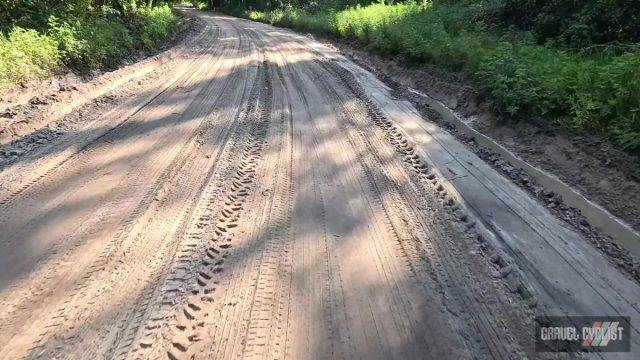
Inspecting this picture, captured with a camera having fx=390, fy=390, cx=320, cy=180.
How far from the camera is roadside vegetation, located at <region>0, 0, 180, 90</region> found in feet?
22.8

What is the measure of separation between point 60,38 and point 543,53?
31.8 ft

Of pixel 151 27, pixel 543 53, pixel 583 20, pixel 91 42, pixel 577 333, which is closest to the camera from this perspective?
pixel 577 333

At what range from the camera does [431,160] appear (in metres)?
5.20

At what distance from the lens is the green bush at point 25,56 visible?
6.56 meters

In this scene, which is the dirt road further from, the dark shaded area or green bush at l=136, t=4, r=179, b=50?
green bush at l=136, t=4, r=179, b=50

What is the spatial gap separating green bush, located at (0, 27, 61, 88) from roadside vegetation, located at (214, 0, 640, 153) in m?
7.97

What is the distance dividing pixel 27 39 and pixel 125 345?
7673mm

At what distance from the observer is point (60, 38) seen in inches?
329

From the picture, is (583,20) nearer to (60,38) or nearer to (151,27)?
(60,38)

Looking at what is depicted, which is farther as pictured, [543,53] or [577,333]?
[543,53]

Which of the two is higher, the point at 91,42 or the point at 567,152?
the point at 91,42

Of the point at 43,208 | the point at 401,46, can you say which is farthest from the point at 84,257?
the point at 401,46

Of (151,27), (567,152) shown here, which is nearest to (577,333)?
(567,152)

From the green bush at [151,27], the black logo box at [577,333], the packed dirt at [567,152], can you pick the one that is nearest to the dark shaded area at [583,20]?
the packed dirt at [567,152]
